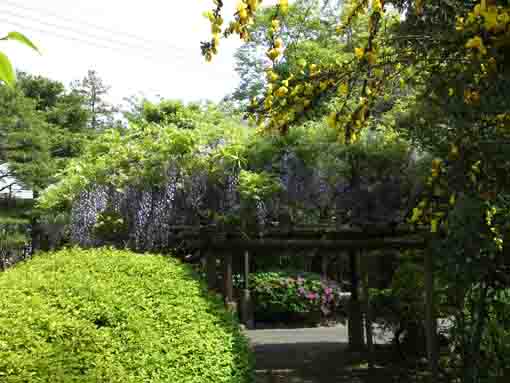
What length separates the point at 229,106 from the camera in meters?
8.30

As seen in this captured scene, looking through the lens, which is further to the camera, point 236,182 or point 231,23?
point 236,182

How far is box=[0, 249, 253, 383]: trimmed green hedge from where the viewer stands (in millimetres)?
3557

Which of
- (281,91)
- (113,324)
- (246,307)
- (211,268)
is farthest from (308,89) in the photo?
(246,307)

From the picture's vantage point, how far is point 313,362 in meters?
9.85

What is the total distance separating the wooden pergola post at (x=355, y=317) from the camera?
1039 cm

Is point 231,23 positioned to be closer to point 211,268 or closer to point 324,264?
point 211,268

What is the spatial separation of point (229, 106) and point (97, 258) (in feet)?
12.8

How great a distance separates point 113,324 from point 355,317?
23.4 feet

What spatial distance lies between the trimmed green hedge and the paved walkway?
338cm

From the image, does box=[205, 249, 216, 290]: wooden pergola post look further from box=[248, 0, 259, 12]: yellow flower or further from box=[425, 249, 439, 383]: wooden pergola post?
box=[248, 0, 259, 12]: yellow flower

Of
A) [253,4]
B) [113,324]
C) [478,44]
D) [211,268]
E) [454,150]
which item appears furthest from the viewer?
[211,268]

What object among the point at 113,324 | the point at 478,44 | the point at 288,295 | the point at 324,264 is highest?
the point at 478,44

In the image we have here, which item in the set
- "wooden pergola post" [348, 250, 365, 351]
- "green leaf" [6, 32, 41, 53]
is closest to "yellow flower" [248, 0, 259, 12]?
"green leaf" [6, 32, 41, 53]

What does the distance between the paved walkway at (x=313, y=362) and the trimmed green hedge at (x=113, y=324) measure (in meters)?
3.38
